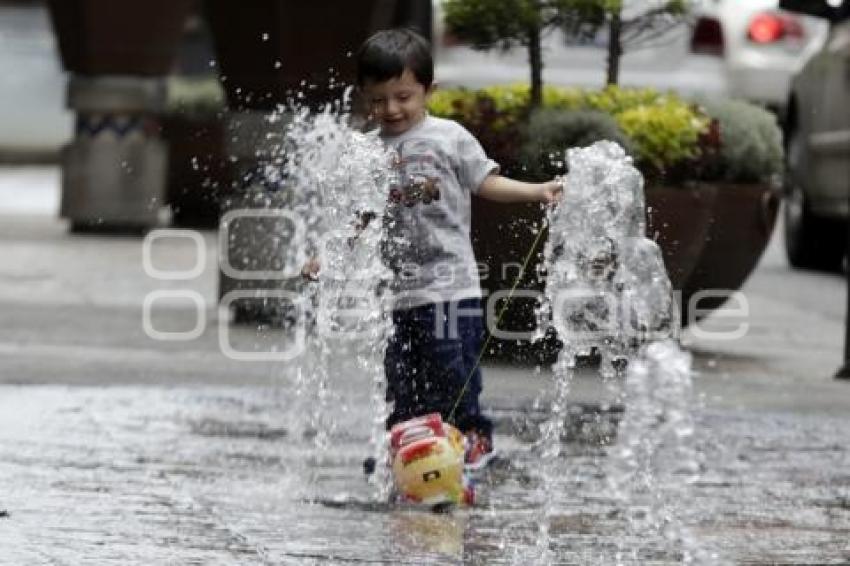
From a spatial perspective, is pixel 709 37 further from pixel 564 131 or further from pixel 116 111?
pixel 564 131

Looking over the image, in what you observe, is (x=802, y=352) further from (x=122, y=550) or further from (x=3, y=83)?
(x=3, y=83)

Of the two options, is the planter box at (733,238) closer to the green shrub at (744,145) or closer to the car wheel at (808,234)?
the green shrub at (744,145)

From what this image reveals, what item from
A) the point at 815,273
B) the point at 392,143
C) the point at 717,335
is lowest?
the point at 815,273

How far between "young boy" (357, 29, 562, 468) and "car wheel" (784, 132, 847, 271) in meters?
9.54

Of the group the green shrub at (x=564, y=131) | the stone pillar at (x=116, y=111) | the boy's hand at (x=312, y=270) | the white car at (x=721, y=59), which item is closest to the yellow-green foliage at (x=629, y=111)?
the green shrub at (x=564, y=131)

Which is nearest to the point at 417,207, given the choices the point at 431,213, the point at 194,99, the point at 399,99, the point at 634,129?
the point at 431,213

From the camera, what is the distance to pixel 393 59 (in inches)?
281

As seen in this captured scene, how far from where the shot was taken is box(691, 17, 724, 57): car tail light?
2003cm

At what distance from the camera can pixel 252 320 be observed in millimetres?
12031

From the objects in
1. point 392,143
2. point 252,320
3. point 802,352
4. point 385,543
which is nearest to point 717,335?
point 802,352

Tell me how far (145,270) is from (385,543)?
29.9ft

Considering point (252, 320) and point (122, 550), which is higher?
point (122, 550)

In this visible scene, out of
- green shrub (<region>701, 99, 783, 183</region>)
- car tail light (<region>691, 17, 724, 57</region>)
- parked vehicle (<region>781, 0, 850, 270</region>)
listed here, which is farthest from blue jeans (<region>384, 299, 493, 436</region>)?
car tail light (<region>691, 17, 724, 57</region>)

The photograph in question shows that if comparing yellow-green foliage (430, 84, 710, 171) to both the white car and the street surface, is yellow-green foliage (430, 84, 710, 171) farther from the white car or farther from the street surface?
the white car
